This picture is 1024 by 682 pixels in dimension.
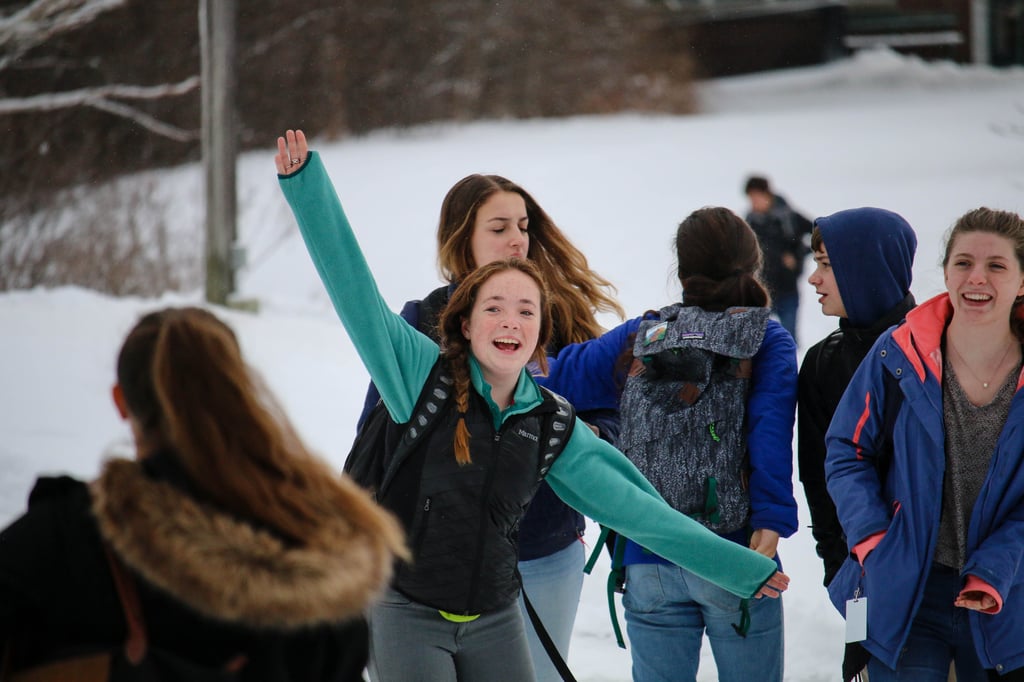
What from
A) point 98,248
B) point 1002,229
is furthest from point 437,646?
point 98,248

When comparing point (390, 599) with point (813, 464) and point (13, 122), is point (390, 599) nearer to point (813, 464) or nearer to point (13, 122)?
point (813, 464)

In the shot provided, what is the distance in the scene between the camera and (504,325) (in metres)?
2.53

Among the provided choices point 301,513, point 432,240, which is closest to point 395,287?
point 432,240

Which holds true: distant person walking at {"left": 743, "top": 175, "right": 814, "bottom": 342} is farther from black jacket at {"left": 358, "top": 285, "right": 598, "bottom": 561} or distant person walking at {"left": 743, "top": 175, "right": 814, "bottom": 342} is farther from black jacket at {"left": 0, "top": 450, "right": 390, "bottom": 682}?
black jacket at {"left": 0, "top": 450, "right": 390, "bottom": 682}

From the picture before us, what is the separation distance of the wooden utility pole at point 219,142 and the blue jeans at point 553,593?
695cm

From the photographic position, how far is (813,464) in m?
3.06

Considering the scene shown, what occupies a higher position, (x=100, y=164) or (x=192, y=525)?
(x=100, y=164)

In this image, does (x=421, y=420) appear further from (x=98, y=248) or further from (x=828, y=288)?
(x=98, y=248)

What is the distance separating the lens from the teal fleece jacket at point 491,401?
235 cm

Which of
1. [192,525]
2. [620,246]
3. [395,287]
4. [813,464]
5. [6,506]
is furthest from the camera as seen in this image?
[620,246]

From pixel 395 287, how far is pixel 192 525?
10.0m

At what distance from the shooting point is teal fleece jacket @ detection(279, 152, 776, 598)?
7.70ft

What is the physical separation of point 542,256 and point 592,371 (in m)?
0.56

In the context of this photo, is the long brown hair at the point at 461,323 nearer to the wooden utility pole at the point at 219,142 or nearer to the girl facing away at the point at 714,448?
the girl facing away at the point at 714,448
